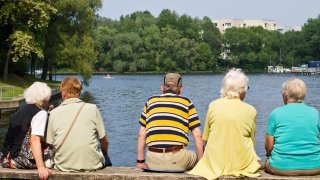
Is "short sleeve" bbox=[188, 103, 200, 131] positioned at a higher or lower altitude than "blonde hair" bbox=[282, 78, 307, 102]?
lower

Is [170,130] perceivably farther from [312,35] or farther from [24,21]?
[312,35]

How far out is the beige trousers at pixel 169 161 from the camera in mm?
6637

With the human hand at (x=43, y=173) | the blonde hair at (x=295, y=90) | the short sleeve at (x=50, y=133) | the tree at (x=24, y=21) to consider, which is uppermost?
the tree at (x=24, y=21)

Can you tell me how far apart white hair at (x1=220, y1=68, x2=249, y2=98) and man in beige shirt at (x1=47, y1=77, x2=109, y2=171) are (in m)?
1.52

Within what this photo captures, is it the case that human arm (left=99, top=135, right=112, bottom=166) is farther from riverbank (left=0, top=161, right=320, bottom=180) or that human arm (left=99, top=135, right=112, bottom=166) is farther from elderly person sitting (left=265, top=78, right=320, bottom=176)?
elderly person sitting (left=265, top=78, right=320, bottom=176)

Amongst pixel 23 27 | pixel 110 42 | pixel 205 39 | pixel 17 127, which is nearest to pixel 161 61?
pixel 110 42

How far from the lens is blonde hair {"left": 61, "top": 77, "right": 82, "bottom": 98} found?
6.62 metres

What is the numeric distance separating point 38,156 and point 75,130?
505 mm

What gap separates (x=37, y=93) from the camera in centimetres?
678

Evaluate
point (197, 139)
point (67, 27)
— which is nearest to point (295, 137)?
point (197, 139)

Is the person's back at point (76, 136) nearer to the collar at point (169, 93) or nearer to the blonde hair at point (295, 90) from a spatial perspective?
the collar at point (169, 93)

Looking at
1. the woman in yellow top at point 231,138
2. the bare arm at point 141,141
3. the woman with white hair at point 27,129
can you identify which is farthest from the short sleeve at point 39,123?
the woman in yellow top at point 231,138

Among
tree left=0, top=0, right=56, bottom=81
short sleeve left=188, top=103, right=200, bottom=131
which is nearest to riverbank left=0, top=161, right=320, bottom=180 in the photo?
short sleeve left=188, top=103, right=200, bottom=131

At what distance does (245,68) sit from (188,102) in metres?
157
